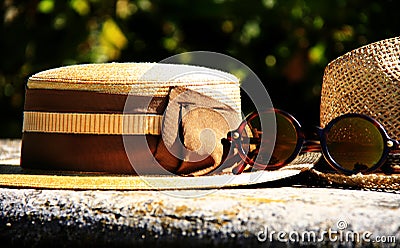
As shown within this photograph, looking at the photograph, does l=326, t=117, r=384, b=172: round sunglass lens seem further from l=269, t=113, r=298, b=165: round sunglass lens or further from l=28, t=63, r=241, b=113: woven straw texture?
l=28, t=63, r=241, b=113: woven straw texture

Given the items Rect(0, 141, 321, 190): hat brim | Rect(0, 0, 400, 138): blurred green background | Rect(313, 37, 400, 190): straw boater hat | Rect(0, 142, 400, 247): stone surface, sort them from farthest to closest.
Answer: Rect(0, 0, 400, 138): blurred green background
Rect(313, 37, 400, 190): straw boater hat
Rect(0, 141, 321, 190): hat brim
Rect(0, 142, 400, 247): stone surface

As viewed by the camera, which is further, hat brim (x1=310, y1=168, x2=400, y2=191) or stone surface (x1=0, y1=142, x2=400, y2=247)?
hat brim (x1=310, y1=168, x2=400, y2=191)

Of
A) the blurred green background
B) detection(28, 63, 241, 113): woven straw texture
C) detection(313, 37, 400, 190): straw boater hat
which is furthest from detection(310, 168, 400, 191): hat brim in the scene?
the blurred green background

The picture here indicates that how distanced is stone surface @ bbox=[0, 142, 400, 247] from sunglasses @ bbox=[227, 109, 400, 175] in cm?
11

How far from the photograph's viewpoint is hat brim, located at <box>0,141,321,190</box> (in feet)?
4.18

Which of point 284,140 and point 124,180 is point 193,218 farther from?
point 284,140

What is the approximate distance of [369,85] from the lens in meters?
1.44

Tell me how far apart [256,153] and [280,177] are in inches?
4.0

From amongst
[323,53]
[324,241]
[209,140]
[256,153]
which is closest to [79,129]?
[209,140]

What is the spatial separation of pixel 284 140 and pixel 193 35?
6.76 feet

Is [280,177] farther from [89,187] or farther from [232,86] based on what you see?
[89,187]

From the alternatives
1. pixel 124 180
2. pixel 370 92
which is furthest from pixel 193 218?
pixel 370 92

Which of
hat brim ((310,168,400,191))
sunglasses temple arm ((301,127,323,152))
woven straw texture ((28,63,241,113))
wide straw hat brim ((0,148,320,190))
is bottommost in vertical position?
wide straw hat brim ((0,148,320,190))

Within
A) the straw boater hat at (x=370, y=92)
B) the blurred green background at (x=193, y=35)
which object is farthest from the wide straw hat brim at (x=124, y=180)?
the blurred green background at (x=193, y=35)
